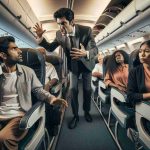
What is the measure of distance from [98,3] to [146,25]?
1.85 meters

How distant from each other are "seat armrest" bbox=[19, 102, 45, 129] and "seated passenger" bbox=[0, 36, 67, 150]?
140 millimetres

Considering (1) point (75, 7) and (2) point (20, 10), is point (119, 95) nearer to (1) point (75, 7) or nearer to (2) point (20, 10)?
(2) point (20, 10)

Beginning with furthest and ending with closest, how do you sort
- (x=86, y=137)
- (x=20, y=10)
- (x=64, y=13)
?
(x=20, y=10)
(x=86, y=137)
(x=64, y=13)

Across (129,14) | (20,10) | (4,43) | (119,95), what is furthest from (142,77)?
(20,10)

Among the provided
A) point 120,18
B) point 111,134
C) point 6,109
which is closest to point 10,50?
point 6,109

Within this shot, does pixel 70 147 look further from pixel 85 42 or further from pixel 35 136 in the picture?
pixel 85 42

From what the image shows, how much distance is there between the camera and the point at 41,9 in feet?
20.9

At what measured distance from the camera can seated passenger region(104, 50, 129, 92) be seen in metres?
3.64

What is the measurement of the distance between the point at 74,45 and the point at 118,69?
3.14 feet

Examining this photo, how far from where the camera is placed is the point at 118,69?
372 cm

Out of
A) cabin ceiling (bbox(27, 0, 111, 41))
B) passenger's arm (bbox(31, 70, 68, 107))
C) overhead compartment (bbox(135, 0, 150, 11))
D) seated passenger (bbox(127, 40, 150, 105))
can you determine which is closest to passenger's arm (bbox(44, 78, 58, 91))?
passenger's arm (bbox(31, 70, 68, 107))

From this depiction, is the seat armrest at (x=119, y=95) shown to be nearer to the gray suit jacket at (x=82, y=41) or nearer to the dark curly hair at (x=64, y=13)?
the gray suit jacket at (x=82, y=41)

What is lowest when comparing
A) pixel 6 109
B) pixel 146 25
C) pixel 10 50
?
pixel 6 109

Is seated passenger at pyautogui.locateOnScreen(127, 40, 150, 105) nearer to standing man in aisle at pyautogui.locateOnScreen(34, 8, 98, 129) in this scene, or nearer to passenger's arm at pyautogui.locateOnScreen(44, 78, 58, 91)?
standing man in aisle at pyautogui.locateOnScreen(34, 8, 98, 129)
